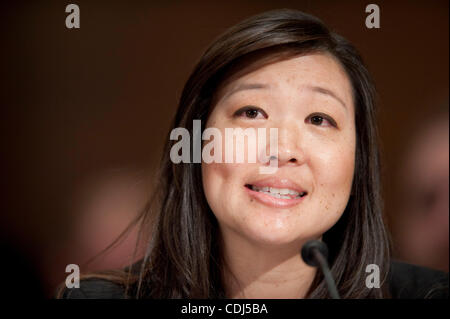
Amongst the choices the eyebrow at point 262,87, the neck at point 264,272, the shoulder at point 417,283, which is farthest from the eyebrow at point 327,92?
the shoulder at point 417,283

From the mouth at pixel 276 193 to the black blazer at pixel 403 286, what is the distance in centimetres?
36

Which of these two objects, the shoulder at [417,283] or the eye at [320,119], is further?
the shoulder at [417,283]

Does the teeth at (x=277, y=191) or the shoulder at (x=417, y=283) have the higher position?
the teeth at (x=277, y=191)

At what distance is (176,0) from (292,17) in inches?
14.1

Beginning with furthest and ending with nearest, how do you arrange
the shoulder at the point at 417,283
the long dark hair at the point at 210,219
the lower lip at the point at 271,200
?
the shoulder at the point at 417,283 < the long dark hair at the point at 210,219 < the lower lip at the point at 271,200

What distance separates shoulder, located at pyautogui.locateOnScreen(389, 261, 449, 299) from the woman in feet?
0.05

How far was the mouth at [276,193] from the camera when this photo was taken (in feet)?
2.93

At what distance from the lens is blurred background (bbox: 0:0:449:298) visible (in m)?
1.13

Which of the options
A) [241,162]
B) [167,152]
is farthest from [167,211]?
[241,162]

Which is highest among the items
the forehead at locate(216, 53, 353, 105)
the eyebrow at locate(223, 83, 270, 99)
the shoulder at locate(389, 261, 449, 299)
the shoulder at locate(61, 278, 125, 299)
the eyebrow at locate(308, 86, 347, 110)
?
the forehead at locate(216, 53, 353, 105)

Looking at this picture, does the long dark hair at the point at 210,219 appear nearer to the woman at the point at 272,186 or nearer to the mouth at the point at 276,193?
the woman at the point at 272,186

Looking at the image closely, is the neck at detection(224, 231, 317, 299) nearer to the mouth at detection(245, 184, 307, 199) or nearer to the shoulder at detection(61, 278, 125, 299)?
the mouth at detection(245, 184, 307, 199)

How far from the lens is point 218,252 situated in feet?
3.48

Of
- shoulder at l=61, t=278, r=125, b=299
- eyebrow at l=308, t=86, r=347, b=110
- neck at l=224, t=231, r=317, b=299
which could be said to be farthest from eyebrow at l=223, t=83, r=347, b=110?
shoulder at l=61, t=278, r=125, b=299
